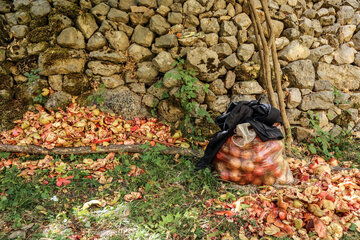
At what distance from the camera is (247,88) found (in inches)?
148

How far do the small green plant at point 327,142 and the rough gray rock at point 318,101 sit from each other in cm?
16

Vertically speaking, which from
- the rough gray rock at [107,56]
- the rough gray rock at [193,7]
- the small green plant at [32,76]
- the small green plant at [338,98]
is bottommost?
the small green plant at [32,76]

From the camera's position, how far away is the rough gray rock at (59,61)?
363 cm

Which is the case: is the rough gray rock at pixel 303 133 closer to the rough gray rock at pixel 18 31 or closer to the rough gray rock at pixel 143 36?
the rough gray rock at pixel 143 36

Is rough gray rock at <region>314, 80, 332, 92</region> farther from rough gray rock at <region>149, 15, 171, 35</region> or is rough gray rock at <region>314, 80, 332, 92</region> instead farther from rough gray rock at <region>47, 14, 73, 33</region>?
rough gray rock at <region>47, 14, 73, 33</region>

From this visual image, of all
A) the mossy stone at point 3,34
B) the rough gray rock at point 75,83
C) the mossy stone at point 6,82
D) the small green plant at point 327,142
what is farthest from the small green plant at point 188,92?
the mossy stone at point 3,34

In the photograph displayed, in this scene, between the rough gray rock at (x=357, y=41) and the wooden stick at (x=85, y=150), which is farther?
the rough gray rock at (x=357, y=41)

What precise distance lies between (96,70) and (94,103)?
568 mm

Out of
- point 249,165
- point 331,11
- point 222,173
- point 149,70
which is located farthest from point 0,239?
point 331,11

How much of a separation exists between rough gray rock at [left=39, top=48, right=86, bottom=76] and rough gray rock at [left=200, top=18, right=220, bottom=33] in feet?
7.24

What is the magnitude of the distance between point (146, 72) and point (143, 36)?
0.63m

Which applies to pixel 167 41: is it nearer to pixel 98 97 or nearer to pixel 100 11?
pixel 100 11

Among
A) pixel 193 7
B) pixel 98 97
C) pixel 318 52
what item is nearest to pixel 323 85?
pixel 318 52

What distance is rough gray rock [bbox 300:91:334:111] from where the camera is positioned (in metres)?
3.90
